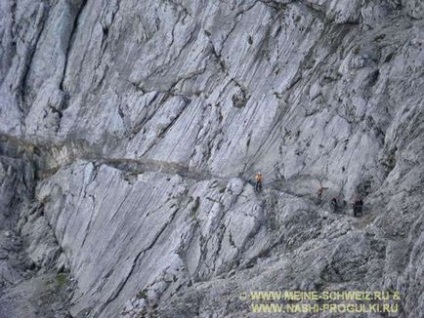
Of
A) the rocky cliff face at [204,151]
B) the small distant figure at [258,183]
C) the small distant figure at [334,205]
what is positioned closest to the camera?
the rocky cliff face at [204,151]

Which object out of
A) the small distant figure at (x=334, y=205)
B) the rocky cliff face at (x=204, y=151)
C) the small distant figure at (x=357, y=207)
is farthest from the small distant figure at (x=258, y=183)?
the small distant figure at (x=357, y=207)

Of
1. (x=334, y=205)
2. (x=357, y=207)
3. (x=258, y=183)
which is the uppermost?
(x=357, y=207)

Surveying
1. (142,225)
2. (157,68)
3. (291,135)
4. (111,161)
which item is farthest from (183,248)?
(157,68)

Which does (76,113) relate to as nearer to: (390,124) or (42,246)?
(42,246)

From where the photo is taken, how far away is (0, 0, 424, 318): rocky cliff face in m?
42.6

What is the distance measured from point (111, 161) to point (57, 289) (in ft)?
34.0

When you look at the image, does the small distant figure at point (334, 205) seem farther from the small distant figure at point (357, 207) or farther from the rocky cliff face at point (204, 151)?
the small distant figure at point (357, 207)

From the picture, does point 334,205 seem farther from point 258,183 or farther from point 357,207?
point 258,183

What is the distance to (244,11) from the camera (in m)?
57.2

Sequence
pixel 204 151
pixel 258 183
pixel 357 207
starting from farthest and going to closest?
pixel 204 151
pixel 258 183
pixel 357 207

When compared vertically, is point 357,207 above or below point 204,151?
above

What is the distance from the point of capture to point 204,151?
177 ft

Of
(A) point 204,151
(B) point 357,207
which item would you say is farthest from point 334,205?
(A) point 204,151

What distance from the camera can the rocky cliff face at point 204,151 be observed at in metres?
42.6
